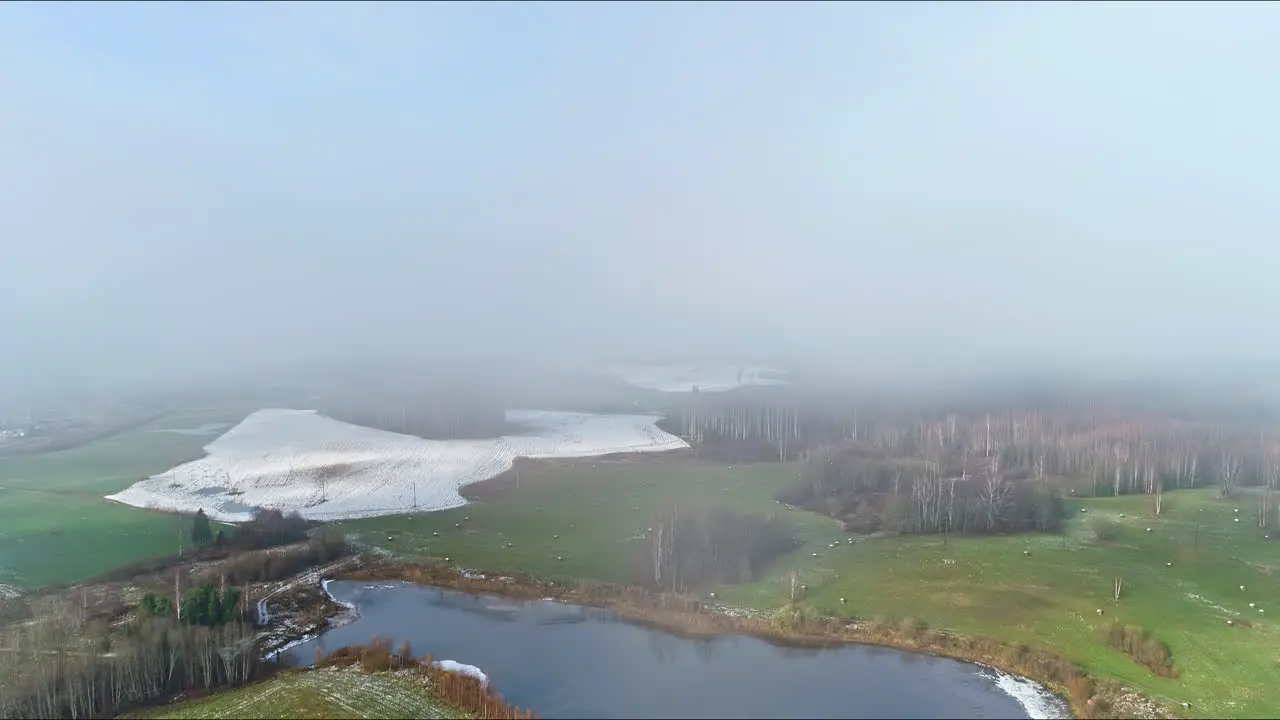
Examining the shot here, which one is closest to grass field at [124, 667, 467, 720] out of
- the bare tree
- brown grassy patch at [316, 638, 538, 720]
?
brown grassy patch at [316, 638, 538, 720]

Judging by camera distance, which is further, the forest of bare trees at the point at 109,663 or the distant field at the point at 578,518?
the distant field at the point at 578,518

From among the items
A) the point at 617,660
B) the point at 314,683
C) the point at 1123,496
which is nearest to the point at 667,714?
the point at 617,660

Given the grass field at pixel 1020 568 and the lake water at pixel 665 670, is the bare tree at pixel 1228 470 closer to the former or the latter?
the grass field at pixel 1020 568

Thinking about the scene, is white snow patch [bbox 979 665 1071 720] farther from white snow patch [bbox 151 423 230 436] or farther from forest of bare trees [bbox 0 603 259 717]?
white snow patch [bbox 151 423 230 436]

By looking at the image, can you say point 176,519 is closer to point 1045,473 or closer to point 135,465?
point 135,465

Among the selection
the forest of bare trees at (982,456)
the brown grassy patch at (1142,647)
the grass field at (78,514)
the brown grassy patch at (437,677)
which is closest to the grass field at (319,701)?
the brown grassy patch at (437,677)

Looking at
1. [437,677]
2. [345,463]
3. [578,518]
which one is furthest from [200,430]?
[437,677]
